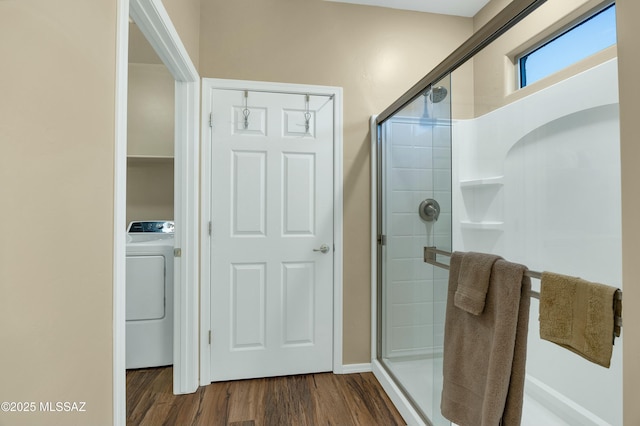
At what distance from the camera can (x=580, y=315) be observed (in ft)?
2.50

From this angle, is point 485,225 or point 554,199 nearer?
point 554,199

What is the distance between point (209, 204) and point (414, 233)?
4.44 ft

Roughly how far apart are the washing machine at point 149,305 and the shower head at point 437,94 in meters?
1.96

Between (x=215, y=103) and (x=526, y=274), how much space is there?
199 centimetres

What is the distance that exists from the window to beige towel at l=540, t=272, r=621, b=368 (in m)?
0.88

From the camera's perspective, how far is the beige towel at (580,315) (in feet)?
2.31

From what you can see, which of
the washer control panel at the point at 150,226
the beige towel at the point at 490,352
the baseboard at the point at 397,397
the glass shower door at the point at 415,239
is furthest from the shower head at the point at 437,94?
the washer control panel at the point at 150,226

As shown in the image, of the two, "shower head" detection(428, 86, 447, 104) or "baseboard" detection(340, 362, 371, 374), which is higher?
"shower head" detection(428, 86, 447, 104)

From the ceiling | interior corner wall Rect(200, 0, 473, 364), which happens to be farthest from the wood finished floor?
the ceiling

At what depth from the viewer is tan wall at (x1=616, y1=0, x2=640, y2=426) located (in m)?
0.63

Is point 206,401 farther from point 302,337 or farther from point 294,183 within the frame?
point 294,183

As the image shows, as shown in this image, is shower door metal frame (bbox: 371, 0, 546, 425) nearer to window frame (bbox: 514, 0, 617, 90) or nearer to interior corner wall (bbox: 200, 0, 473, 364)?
interior corner wall (bbox: 200, 0, 473, 364)

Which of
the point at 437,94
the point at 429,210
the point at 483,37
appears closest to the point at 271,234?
the point at 429,210

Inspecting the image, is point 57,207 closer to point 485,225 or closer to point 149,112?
point 485,225
